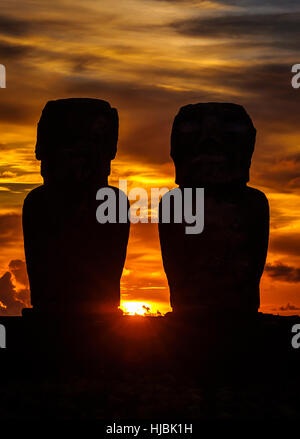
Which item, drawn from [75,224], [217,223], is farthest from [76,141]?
[217,223]

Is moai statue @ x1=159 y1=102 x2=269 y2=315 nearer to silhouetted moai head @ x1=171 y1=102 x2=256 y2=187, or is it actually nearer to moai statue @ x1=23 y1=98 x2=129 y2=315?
silhouetted moai head @ x1=171 y1=102 x2=256 y2=187

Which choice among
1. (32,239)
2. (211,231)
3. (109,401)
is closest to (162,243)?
(211,231)

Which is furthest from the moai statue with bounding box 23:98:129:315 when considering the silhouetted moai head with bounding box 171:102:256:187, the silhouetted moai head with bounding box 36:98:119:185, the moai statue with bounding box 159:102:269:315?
the silhouetted moai head with bounding box 171:102:256:187

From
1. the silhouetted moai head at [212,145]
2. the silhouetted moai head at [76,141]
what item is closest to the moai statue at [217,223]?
the silhouetted moai head at [212,145]

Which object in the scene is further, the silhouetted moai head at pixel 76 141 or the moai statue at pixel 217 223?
the silhouetted moai head at pixel 76 141

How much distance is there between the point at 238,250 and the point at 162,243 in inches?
39.2

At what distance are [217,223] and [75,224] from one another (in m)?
1.80

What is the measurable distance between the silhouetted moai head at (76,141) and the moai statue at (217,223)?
0.93 m

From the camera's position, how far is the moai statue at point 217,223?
1420cm

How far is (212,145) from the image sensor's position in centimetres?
1427

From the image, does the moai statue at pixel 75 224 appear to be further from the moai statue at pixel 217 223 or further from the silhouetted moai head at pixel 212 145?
the silhouetted moai head at pixel 212 145

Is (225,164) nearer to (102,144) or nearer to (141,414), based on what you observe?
(102,144)

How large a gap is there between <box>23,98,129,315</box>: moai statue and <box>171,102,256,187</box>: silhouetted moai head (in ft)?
3.12

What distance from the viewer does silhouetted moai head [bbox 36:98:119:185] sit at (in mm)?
14414
